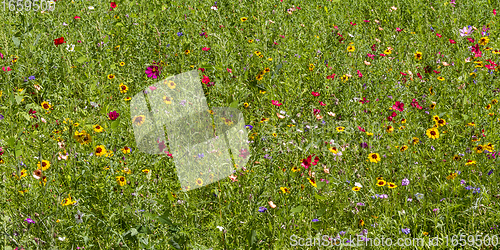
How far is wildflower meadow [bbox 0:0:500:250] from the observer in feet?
6.61

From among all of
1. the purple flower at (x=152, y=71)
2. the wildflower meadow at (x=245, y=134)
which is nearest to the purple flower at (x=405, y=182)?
the wildflower meadow at (x=245, y=134)

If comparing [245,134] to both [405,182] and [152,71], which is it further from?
[405,182]

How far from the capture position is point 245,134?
2779 millimetres

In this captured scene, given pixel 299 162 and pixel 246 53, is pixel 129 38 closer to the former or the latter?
pixel 246 53

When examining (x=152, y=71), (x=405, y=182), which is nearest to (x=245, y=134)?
(x=152, y=71)

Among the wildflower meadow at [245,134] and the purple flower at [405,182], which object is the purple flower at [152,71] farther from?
the purple flower at [405,182]

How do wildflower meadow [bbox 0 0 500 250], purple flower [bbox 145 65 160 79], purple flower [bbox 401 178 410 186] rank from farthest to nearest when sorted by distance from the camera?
purple flower [bbox 145 65 160 79] < purple flower [bbox 401 178 410 186] < wildflower meadow [bbox 0 0 500 250]

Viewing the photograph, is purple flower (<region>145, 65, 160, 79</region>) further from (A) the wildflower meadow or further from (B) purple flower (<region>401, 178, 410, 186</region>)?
(B) purple flower (<region>401, 178, 410, 186</region>)

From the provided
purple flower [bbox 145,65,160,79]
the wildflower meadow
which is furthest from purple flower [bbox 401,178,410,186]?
purple flower [bbox 145,65,160,79]

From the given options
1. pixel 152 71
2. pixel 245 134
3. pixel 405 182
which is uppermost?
pixel 152 71

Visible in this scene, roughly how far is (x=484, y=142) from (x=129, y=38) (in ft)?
10.1

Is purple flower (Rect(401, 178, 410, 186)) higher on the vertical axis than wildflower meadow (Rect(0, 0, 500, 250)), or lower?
lower

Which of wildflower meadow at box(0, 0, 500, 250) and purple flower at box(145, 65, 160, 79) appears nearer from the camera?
wildflower meadow at box(0, 0, 500, 250)

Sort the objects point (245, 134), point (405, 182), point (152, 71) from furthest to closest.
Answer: point (152, 71)
point (245, 134)
point (405, 182)
